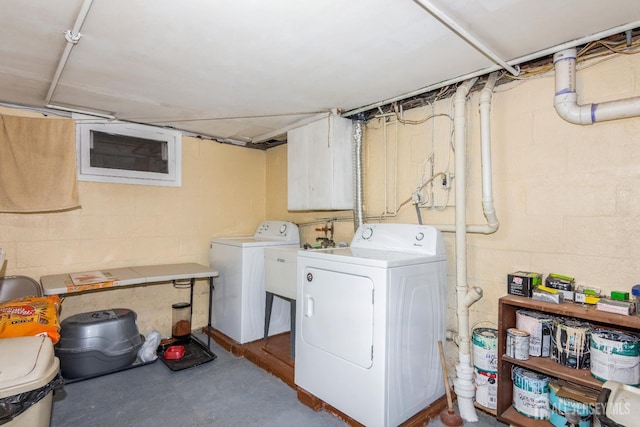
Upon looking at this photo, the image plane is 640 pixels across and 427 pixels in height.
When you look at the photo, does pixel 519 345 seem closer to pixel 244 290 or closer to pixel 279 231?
pixel 244 290

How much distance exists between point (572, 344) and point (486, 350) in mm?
469

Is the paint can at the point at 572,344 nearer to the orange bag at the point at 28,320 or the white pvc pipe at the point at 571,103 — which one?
the white pvc pipe at the point at 571,103

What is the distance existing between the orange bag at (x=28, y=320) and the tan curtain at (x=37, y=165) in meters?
0.92

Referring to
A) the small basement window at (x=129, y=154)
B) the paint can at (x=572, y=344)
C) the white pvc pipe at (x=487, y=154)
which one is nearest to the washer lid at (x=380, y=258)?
the white pvc pipe at (x=487, y=154)

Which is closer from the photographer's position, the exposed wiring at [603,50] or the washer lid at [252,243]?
the exposed wiring at [603,50]

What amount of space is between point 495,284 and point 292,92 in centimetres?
196

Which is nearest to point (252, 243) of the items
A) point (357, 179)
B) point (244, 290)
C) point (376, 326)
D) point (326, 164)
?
point (244, 290)

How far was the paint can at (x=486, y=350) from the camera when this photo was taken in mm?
2053

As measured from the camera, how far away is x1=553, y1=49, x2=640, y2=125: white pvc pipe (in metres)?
1.70

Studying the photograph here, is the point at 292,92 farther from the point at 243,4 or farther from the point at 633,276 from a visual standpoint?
the point at 633,276

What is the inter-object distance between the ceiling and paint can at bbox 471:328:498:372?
1.66 m

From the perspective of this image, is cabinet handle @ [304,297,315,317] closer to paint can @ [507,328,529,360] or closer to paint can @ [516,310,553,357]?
paint can @ [507,328,529,360]

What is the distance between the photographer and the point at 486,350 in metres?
2.07

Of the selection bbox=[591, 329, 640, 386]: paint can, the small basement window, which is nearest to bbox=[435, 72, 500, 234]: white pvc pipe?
bbox=[591, 329, 640, 386]: paint can
